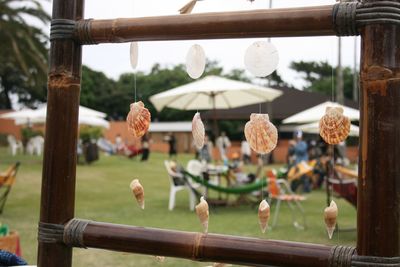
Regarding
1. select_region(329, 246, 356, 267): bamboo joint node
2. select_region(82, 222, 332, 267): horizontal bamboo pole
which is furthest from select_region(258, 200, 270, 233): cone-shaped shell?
select_region(329, 246, 356, 267): bamboo joint node

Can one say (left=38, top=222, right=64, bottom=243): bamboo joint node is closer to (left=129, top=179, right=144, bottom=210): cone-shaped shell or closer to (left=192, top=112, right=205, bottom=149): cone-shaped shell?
(left=129, top=179, right=144, bottom=210): cone-shaped shell

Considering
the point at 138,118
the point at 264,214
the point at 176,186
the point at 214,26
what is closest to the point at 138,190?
the point at 138,118

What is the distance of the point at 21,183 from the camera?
36.0ft

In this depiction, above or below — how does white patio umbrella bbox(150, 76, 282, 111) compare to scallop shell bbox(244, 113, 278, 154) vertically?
above

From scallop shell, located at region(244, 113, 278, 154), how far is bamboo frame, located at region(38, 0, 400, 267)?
0.59ft

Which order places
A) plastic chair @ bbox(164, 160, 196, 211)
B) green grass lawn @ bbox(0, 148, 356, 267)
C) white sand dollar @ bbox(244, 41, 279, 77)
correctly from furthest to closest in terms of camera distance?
plastic chair @ bbox(164, 160, 196, 211) < green grass lawn @ bbox(0, 148, 356, 267) < white sand dollar @ bbox(244, 41, 279, 77)

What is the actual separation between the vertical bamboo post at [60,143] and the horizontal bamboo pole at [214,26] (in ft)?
0.21

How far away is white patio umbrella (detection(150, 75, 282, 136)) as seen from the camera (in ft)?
24.7

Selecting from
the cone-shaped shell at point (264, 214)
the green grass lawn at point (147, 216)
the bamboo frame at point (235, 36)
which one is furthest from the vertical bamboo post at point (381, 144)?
the green grass lawn at point (147, 216)

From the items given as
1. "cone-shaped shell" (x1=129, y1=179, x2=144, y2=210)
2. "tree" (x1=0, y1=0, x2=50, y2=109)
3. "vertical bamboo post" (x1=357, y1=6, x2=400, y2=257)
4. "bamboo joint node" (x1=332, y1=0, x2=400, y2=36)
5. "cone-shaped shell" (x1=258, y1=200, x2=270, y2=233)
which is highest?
"tree" (x1=0, y1=0, x2=50, y2=109)

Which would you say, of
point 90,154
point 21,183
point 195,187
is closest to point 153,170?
point 90,154

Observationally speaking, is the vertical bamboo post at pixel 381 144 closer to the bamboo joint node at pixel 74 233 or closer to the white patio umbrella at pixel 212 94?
the bamboo joint node at pixel 74 233

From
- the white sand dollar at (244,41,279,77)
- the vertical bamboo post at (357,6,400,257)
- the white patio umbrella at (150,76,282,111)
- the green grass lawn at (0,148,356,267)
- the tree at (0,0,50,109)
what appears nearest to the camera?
the vertical bamboo post at (357,6,400,257)

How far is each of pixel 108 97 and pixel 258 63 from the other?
40.7 m
